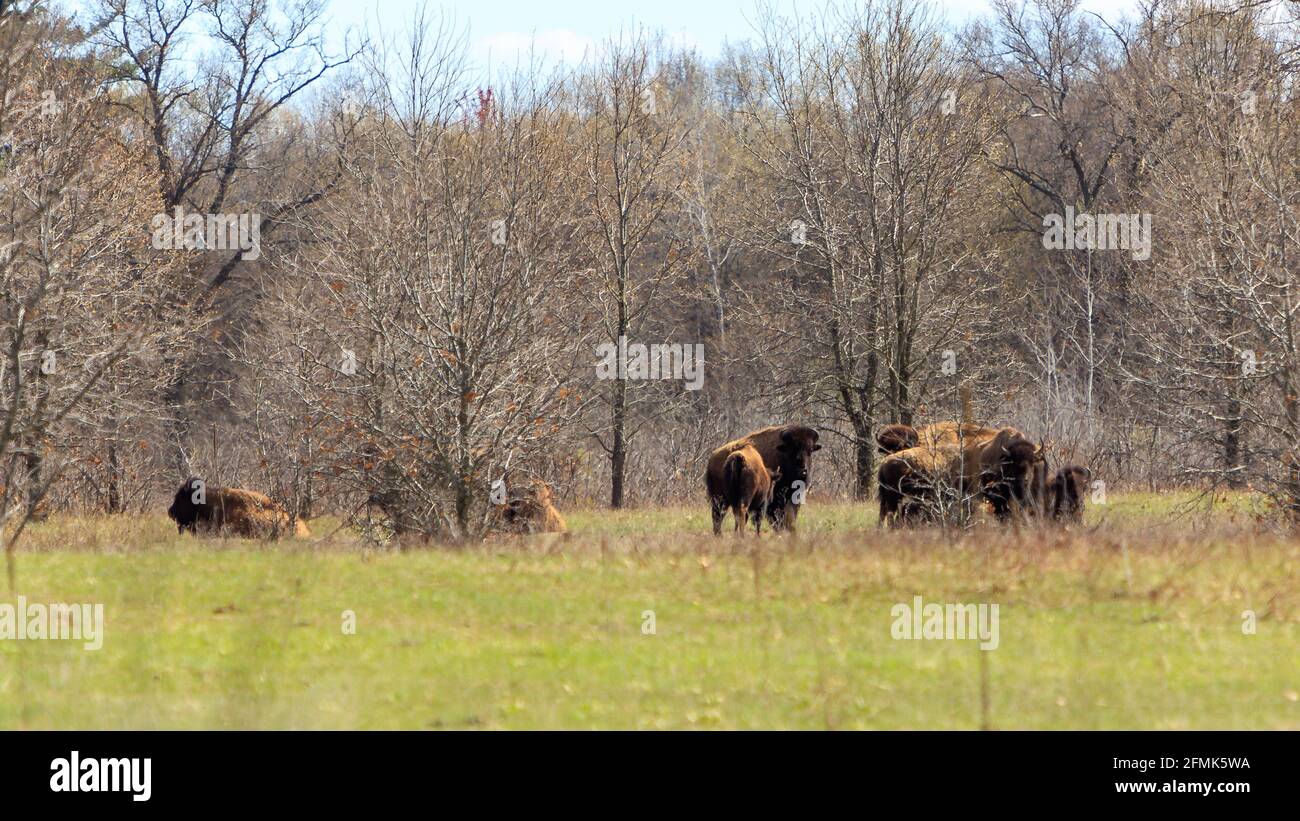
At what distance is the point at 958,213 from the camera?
33.8 metres

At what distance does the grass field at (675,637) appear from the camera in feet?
32.2

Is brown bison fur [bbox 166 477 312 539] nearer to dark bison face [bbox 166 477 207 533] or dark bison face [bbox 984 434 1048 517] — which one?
dark bison face [bbox 166 477 207 533]

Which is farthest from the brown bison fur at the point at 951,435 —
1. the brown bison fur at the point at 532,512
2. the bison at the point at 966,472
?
the brown bison fur at the point at 532,512
